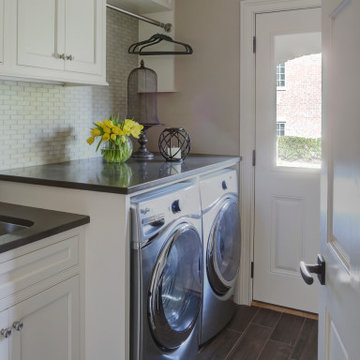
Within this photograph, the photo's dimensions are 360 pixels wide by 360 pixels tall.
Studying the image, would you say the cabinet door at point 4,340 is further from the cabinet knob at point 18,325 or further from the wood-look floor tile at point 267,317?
the wood-look floor tile at point 267,317

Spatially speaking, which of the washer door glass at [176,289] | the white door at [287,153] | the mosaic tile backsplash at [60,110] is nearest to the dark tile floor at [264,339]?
the white door at [287,153]

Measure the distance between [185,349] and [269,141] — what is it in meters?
1.43

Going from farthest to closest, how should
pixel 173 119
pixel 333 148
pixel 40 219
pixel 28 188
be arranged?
pixel 173 119
pixel 28 188
pixel 40 219
pixel 333 148

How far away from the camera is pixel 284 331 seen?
8.25 ft

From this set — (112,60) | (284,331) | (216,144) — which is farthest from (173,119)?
(284,331)

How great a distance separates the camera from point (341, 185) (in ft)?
3.01

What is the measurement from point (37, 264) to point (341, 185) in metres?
1.06

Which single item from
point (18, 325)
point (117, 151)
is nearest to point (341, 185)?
point (18, 325)

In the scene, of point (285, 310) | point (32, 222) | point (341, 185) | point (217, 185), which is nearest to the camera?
point (341, 185)

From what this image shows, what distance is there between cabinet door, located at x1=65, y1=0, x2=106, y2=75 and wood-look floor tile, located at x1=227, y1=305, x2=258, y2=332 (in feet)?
5.59

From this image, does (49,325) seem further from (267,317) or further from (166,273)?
(267,317)

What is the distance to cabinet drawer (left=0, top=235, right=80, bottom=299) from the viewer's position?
1342 millimetres

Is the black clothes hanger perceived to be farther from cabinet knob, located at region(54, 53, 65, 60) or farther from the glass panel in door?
cabinet knob, located at region(54, 53, 65, 60)

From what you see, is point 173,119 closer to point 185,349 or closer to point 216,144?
point 216,144
